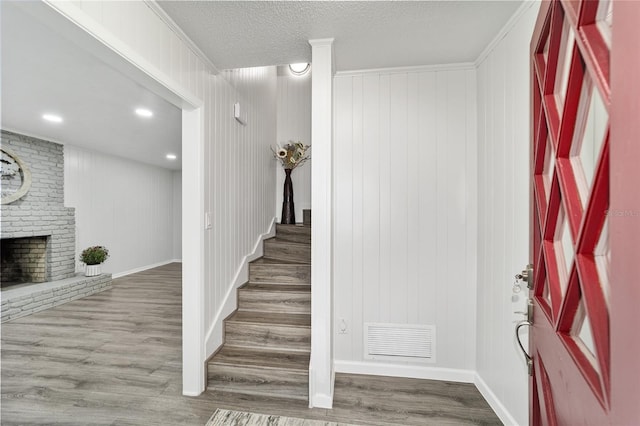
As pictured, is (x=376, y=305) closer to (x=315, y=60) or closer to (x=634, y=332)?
(x=315, y=60)

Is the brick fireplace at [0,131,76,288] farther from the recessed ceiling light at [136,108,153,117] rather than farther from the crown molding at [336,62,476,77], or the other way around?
the crown molding at [336,62,476,77]

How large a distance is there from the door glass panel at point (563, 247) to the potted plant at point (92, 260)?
612cm

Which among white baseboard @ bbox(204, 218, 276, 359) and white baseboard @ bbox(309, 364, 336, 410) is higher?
white baseboard @ bbox(204, 218, 276, 359)

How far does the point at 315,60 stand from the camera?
193cm

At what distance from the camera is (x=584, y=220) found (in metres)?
0.59

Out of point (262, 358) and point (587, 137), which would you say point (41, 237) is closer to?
point (262, 358)

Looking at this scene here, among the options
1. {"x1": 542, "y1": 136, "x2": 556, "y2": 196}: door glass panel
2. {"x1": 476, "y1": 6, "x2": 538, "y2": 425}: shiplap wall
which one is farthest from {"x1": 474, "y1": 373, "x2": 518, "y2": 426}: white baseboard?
{"x1": 542, "y1": 136, "x2": 556, "y2": 196}: door glass panel

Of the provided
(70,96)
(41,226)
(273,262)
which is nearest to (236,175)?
(273,262)

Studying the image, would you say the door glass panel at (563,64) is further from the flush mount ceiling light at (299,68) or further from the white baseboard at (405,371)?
the flush mount ceiling light at (299,68)

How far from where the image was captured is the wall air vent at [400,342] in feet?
7.50

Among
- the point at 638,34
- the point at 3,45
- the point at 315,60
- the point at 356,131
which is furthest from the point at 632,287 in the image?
the point at 3,45

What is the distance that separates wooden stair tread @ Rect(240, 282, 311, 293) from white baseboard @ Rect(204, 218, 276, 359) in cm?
9

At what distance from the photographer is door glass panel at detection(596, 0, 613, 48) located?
0.55 m

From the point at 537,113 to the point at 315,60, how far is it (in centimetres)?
137
